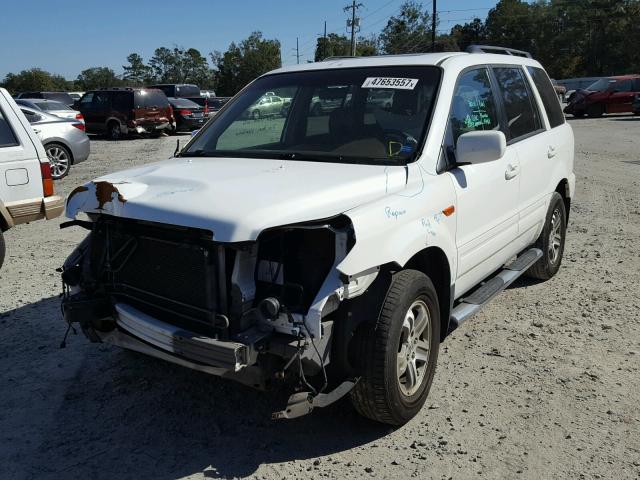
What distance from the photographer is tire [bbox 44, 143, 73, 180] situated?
1284 centimetres

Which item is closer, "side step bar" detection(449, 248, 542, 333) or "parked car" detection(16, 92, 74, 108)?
"side step bar" detection(449, 248, 542, 333)

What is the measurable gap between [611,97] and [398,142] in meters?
26.0

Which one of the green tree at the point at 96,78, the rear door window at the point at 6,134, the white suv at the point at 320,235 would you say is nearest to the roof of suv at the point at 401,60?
the white suv at the point at 320,235

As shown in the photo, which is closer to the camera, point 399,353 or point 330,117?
point 399,353

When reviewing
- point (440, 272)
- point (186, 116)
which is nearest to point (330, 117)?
point (440, 272)

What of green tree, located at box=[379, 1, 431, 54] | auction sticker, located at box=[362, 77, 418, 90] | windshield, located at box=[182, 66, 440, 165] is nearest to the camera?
windshield, located at box=[182, 66, 440, 165]

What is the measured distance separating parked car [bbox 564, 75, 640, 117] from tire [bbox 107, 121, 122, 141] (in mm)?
19189

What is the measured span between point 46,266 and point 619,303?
18.3ft

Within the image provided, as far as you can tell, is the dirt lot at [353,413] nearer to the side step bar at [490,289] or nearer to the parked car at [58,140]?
the side step bar at [490,289]

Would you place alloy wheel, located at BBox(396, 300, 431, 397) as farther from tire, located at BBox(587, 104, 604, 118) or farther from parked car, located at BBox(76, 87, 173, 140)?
tire, located at BBox(587, 104, 604, 118)

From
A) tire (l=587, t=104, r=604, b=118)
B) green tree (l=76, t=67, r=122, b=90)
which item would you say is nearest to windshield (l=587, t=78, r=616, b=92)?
tire (l=587, t=104, r=604, b=118)

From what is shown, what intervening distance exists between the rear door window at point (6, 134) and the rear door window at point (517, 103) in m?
4.89

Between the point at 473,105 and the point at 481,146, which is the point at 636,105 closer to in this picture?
the point at 473,105

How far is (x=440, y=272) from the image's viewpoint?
148 inches
